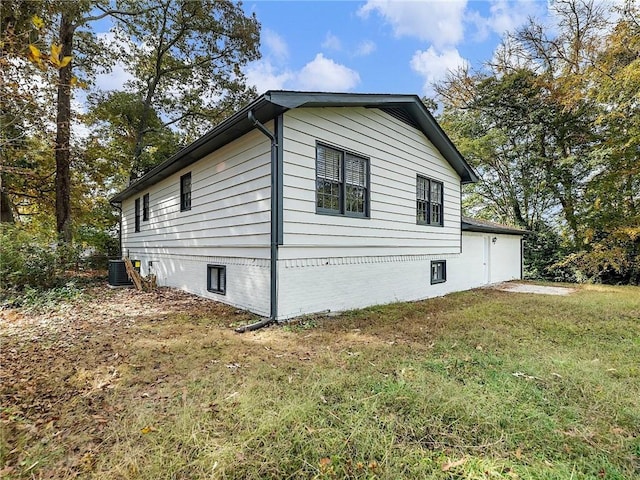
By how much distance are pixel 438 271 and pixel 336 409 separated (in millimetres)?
8023

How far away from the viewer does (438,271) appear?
9875mm

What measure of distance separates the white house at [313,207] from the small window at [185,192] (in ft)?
0.14

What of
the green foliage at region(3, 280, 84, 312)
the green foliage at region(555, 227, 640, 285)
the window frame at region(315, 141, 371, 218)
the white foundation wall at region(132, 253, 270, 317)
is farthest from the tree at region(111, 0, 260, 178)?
the green foliage at region(555, 227, 640, 285)

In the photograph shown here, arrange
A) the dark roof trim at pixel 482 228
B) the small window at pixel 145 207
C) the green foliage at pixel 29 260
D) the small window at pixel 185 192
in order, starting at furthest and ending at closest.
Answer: the small window at pixel 145 207 → the dark roof trim at pixel 482 228 → the small window at pixel 185 192 → the green foliage at pixel 29 260

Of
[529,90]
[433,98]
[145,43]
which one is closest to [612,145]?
[529,90]

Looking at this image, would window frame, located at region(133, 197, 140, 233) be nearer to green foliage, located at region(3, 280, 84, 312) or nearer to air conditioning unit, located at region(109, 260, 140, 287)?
air conditioning unit, located at region(109, 260, 140, 287)

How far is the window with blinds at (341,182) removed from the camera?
633 centimetres

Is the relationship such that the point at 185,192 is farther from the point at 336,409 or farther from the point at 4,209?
the point at 4,209

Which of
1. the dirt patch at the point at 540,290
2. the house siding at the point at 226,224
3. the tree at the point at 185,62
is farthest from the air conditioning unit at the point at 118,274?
the dirt patch at the point at 540,290

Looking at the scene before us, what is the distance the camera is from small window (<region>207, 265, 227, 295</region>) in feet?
23.3

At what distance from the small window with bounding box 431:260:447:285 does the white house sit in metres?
0.07

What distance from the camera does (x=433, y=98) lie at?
1873 centimetres

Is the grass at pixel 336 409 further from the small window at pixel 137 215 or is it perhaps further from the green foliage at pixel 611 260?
the green foliage at pixel 611 260

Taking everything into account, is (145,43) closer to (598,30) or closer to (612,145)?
(598,30)
